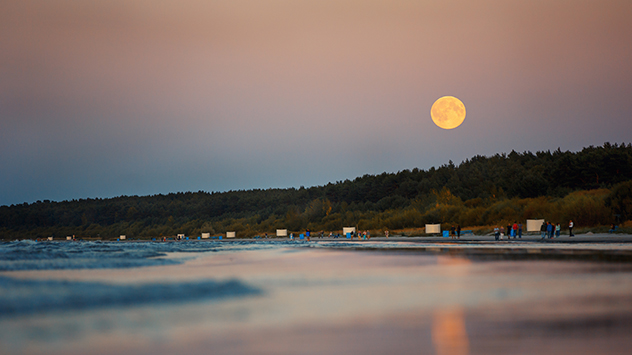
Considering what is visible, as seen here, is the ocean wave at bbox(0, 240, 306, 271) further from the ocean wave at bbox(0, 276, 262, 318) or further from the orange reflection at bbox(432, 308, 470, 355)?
the orange reflection at bbox(432, 308, 470, 355)

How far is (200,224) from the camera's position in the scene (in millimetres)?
161500

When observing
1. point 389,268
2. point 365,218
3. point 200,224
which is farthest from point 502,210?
point 200,224

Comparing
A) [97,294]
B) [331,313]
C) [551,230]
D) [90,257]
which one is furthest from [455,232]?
[331,313]

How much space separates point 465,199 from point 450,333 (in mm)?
85592

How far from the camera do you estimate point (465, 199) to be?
3563 inches

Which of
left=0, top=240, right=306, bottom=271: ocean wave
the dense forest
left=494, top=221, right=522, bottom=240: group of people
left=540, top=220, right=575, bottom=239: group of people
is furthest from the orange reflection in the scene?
the dense forest

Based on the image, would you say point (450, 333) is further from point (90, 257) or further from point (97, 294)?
point (90, 257)

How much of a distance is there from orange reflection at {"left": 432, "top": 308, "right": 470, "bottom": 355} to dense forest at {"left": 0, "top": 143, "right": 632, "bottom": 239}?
42918mm

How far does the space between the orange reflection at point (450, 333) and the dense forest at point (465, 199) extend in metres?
42.9

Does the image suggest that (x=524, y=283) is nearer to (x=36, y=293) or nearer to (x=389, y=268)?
(x=389, y=268)

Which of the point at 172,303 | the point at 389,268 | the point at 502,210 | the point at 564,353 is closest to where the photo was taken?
the point at 564,353

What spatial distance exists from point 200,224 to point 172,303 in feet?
503

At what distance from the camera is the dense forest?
56.8m

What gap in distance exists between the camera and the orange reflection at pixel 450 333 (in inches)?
272
